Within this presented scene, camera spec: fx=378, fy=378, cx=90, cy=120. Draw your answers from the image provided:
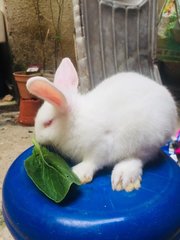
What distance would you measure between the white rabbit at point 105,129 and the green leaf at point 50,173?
0.11 feet

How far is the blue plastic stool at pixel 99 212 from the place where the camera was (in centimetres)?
87

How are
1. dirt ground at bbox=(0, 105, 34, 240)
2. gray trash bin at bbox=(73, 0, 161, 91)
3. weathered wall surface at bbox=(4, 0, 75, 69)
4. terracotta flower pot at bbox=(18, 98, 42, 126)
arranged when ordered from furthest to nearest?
1. weathered wall surface at bbox=(4, 0, 75, 69)
2. terracotta flower pot at bbox=(18, 98, 42, 126)
3. dirt ground at bbox=(0, 105, 34, 240)
4. gray trash bin at bbox=(73, 0, 161, 91)

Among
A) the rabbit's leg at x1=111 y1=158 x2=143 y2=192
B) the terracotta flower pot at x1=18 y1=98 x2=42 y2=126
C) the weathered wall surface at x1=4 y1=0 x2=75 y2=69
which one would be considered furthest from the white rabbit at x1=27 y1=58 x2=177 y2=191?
the weathered wall surface at x1=4 y1=0 x2=75 y2=69

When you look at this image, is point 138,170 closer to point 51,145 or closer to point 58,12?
point 51,145

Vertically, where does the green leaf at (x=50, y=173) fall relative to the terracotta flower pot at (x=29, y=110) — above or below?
above

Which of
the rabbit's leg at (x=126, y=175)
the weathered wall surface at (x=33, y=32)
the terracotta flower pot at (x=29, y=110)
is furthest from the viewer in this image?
the weathered wall surface at (x=33, y=32)

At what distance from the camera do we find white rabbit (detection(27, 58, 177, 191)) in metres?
0.99

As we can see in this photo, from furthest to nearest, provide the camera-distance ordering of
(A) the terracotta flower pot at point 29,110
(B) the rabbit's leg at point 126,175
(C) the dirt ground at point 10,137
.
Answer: (A) the terracotta flower pot at point 29,110 → (C) the dirt ground at point 10,137 → (B) the rabbit's leg at point 126,175

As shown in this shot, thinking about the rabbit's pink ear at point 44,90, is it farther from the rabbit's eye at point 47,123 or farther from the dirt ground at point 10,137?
the dirt ground at point 10,137

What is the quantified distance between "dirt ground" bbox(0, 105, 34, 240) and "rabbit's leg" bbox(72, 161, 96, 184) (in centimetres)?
108

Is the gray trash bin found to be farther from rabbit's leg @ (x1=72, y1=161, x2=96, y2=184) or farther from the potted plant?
rabbit's leg @ (x1=72, y1=161, x2=96, y2=184)

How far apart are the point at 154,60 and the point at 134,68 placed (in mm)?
184

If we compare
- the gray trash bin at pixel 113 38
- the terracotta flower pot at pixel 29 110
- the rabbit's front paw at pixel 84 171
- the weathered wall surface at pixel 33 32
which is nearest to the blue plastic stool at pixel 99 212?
the rabbit's front paw at pixel 84 171

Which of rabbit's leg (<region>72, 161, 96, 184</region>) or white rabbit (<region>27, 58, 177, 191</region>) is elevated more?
white rabbit (<region>27, 58, 177, 191</region>)
